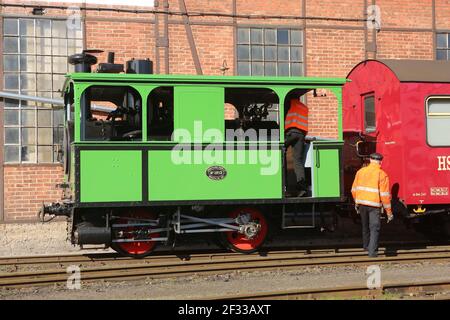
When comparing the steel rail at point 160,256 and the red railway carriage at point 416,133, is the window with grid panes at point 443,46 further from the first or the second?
the steel rail at point 160,256

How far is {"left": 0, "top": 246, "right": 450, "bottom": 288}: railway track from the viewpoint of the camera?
7496 mm

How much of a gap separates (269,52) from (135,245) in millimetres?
7122

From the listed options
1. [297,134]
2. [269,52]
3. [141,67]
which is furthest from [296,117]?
[269,52]

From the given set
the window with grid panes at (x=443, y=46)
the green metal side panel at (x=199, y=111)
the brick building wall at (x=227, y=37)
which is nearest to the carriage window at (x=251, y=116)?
the green metal side panel at (x=199, y=111)

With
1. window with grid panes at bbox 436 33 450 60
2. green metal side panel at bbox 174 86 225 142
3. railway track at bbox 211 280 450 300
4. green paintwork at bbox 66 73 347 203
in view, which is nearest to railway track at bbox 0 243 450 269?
green paintwork at bbox 66 73 347 203

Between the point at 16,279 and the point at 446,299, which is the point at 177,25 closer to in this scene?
the point at 16,279

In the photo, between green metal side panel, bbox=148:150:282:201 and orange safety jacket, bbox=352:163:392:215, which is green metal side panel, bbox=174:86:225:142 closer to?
green metal side panel, bbox=148:150:282:201

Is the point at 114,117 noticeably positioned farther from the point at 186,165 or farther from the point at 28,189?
the point at 28,189

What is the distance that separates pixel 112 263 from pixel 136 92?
258 cm

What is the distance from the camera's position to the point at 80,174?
26.0 feet

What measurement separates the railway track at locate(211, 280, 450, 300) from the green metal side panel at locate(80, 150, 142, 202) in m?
2.74

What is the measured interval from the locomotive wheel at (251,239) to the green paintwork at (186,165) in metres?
0.50

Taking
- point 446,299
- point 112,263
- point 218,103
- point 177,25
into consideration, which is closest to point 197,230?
point 112,263
